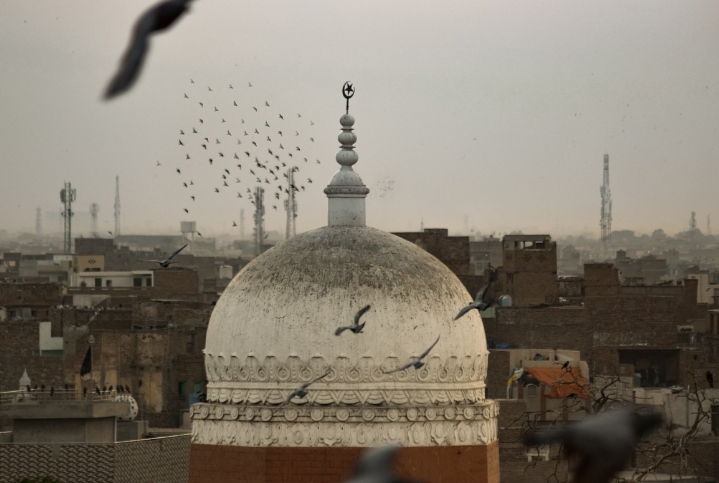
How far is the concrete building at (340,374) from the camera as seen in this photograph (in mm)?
22953

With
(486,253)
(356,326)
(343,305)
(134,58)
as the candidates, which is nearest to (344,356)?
(343,305)

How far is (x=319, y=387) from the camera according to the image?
23016mm

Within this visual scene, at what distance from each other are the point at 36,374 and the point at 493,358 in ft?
49.5

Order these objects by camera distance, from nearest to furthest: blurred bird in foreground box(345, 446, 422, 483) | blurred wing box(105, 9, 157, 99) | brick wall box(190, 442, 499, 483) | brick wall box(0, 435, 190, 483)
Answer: blurred wing box(105, 9, 157, 99), blurred bird in foreground box(345, 446, 422, 483), brick wall box(190, 442, 499, 483), brick wall box(0, 435, 190, 483)

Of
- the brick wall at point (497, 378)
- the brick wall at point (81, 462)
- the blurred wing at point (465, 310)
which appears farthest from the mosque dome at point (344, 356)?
the brick wall at point (497, 378)

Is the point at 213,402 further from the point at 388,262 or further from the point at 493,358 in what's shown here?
the point at 493,358

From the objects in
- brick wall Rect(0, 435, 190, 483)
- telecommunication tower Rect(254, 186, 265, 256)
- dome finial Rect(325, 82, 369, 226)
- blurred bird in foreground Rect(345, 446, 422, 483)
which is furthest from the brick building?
blurred bird in foreground Rect(345, 446, 422, 483)

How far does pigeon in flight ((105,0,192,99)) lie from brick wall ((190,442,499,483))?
13.3 m

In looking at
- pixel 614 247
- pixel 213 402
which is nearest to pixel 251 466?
pixel 213 402

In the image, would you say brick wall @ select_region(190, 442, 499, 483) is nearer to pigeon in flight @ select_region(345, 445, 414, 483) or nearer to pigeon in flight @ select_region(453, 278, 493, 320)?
pigeon in flight @ select_region(453, 278, 493, 320)

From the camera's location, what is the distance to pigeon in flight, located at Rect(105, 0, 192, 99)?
8.99 meters

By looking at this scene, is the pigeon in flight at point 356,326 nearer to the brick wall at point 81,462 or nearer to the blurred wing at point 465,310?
the blurred wing at point 465,310

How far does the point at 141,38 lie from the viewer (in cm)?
928

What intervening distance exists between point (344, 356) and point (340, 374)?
7.7 inches
